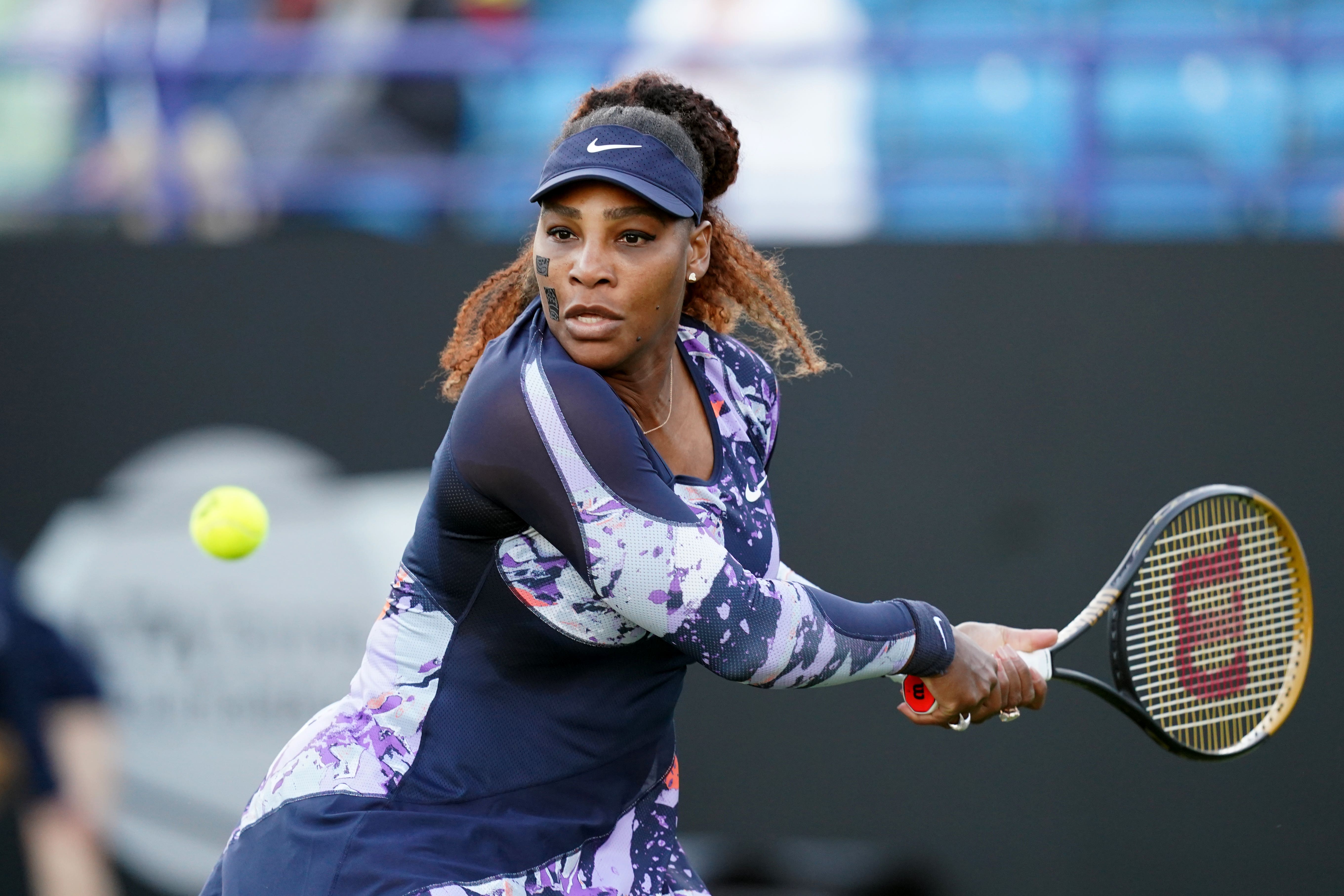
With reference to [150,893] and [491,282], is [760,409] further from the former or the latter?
[150,893]

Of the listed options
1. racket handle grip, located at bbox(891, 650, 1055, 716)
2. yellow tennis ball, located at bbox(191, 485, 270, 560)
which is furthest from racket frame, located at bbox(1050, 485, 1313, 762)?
yellow tennis ball, located at bbox(191, 485, 270, 560)

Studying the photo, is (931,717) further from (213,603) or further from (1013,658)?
(213,603)

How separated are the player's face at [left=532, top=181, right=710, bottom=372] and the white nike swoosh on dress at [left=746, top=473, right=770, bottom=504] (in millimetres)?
320

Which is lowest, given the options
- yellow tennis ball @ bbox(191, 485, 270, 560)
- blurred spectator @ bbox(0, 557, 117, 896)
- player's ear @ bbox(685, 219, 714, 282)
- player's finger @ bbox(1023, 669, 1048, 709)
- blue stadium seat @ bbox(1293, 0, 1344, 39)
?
blurred spectator @ bbox(0, 557, 117, 896)

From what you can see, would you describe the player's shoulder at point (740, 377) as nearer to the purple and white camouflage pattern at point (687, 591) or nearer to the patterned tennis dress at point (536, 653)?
the patterned tennis dress at point (536, 653)

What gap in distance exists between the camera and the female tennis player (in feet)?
6.41

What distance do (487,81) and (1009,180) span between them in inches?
69.0

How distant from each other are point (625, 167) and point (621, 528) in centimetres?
51

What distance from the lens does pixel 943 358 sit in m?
4.48

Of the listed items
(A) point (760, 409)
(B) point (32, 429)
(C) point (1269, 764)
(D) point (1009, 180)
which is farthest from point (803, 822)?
(B) point (32, 429)

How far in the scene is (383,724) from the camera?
2.14 m

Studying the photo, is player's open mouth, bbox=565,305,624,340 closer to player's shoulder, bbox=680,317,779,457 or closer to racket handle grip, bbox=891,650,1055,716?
player's shoulder, bbox=680,317,779,457

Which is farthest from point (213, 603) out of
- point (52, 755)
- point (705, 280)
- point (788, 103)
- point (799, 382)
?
point (705, 280)

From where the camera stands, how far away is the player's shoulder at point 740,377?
2484mm
